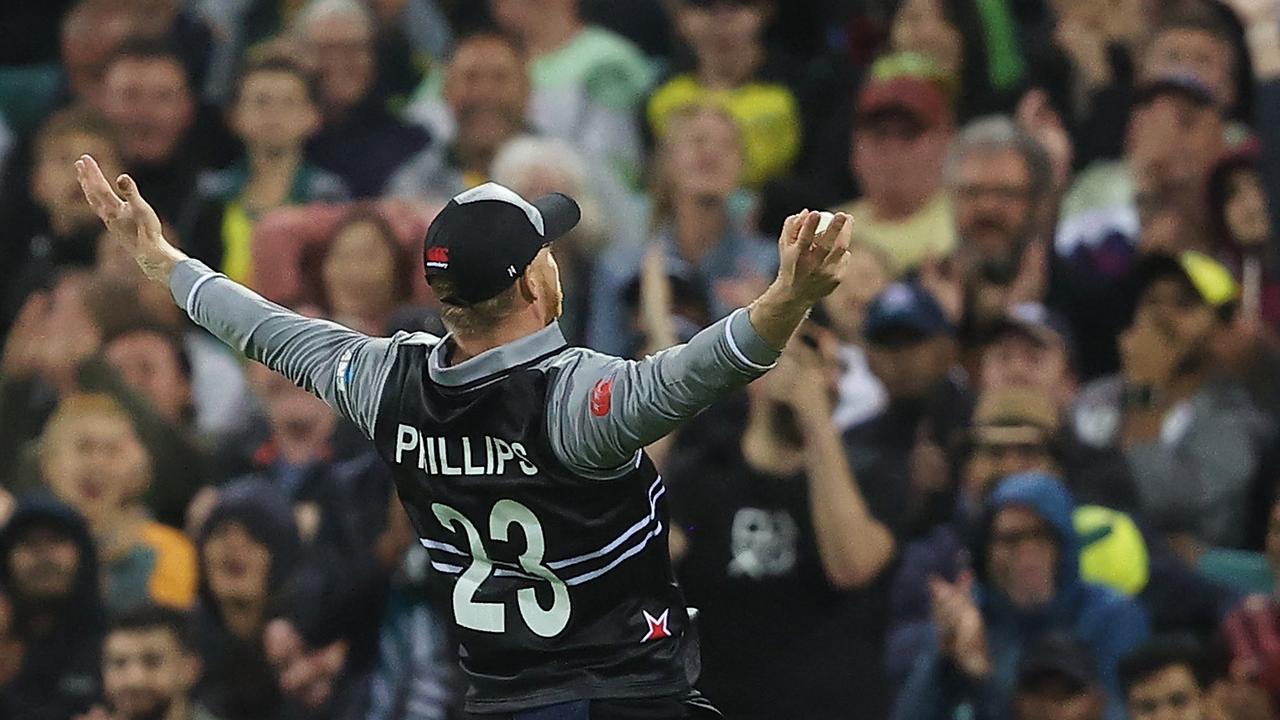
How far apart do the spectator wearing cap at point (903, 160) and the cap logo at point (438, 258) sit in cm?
403

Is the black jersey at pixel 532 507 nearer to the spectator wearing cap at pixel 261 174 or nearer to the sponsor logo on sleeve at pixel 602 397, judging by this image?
the sponsor logo on sleeve at pixel 602 397

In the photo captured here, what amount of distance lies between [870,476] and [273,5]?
3.77 m

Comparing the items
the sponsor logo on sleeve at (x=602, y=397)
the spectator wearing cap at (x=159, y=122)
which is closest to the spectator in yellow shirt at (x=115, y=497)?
the spectator wearing cap at (x=159, y=122)

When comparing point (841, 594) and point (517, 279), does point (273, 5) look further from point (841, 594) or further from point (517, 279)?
point (517, 279)

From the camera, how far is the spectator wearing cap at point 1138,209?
7.47 m

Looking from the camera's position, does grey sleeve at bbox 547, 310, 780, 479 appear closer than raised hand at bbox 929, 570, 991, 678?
Yes

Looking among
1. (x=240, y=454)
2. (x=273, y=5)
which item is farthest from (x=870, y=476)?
(x=273, y=5)

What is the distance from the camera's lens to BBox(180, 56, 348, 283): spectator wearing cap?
8.33 m

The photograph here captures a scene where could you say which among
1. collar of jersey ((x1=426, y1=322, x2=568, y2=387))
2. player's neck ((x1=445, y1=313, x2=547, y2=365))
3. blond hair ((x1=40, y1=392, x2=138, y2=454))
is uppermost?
blond hair ((x1=40, y1=392, x2=138, y2=454))

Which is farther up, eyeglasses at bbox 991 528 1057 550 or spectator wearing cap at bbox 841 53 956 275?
spectator wearing cap at bbox 841 53 956 275

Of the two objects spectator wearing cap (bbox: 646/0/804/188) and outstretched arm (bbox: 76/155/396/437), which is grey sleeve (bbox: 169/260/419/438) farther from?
spectator wearing cap (bbox: 646/0/804/188)

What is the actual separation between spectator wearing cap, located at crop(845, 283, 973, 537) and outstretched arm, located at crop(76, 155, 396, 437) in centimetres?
274

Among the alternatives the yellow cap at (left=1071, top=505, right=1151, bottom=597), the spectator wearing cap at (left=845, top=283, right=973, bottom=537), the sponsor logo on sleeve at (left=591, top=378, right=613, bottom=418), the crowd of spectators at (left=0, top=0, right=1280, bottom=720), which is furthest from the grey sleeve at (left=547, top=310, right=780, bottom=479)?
the yellow cap at (left=1071, top=505, right=1151, bottom=597)

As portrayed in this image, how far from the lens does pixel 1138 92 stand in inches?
304
